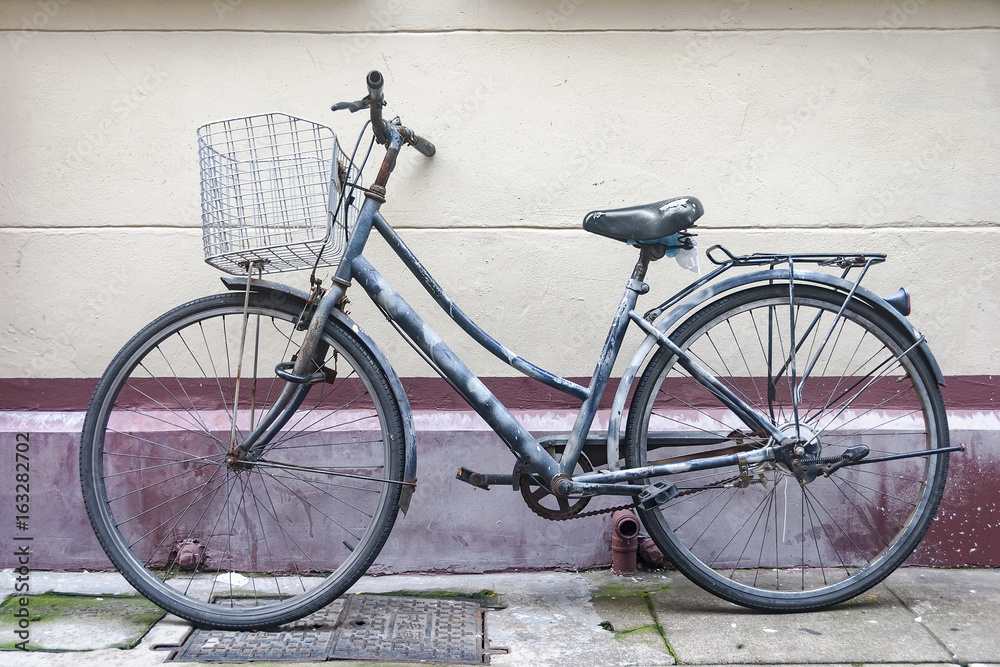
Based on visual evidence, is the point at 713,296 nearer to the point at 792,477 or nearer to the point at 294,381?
the point at 792,477

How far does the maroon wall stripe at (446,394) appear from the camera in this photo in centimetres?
322

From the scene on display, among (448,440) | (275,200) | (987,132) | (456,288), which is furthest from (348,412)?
(987,132)

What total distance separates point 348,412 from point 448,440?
1.35 feet

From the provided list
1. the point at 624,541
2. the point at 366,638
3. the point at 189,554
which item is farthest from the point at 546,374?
the point at 189,554

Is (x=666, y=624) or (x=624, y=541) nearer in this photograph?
(x=666, y=624)

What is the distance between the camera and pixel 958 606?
2814 millimetres

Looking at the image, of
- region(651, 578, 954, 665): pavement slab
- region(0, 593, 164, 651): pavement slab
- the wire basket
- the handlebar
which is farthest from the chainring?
region(0, 593, 164, 651): pavement slab

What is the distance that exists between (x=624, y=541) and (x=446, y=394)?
0.89 metres

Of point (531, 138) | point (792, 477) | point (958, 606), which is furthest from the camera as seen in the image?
point (531, 138)

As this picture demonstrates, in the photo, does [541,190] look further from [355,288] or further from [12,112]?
[12,112]

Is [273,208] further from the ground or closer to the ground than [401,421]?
further from the ground

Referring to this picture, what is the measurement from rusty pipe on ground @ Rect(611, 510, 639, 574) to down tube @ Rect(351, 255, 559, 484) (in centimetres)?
55

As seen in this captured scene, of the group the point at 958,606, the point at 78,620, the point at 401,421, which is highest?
the point at 401,421

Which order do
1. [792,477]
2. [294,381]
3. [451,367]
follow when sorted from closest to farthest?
[294,381] → [451,367] → [792,477]
